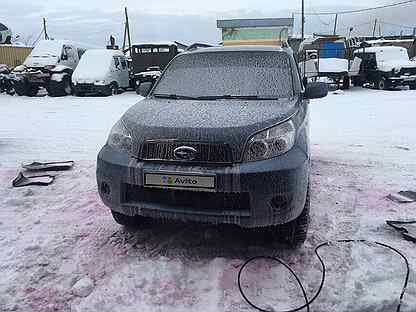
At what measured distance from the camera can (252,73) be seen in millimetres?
4340

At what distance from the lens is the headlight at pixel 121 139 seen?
341 centimetres

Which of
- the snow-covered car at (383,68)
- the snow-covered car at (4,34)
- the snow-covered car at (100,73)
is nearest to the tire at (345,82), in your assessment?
the snow-covered car at (383,68)

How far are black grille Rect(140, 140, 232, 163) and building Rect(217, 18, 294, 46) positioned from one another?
19.7 m

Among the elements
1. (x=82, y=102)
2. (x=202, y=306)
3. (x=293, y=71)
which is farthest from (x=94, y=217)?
(x=82, y=102)

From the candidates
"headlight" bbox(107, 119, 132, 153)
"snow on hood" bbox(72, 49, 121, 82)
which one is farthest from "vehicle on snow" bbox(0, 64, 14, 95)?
"headlight" bbox(107, 119, 132, 153)

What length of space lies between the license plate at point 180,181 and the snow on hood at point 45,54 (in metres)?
17.1

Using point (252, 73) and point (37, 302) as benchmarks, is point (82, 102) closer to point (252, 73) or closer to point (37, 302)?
point (252, 73)

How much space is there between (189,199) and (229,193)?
1.03 feet

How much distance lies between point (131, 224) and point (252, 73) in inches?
73.3

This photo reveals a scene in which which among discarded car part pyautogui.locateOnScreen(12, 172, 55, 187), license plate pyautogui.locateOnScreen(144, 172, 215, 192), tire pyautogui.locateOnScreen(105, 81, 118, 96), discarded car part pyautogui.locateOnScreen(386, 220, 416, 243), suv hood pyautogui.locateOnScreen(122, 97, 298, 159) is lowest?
tire pyautogui.locateOnScreen(105, 81, 118, 96)

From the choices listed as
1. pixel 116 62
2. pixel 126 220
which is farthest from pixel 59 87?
pixel 126 220

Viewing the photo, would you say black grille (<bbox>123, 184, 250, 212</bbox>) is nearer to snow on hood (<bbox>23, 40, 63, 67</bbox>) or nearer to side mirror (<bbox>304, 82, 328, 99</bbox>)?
side mirror (<bbox>304, 82, 328, 99</bbox>)

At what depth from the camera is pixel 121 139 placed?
3494 millimetres

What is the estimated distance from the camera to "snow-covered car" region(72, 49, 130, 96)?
17922 millimetres
